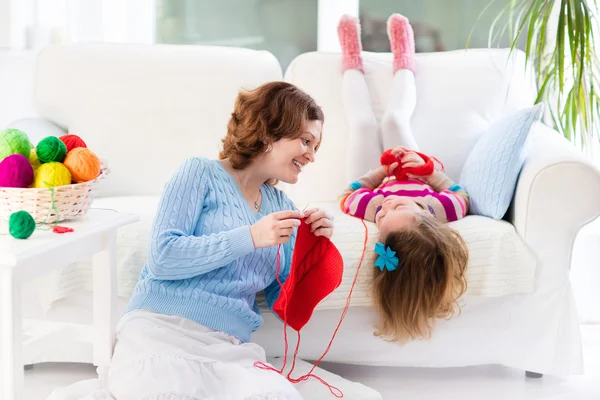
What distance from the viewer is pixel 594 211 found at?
195cm

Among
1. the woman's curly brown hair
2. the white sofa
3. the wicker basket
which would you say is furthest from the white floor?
the woman's curly brown hair

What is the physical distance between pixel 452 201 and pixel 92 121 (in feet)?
4.10

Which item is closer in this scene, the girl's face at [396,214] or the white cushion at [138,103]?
the girl's face at [396,214]

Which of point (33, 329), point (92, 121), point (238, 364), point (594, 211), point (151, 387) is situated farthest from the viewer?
point (92, 121)

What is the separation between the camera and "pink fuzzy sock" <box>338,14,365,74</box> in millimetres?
2570

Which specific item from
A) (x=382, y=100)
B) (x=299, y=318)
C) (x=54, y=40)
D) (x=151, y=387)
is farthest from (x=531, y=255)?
(x=54, y=40)

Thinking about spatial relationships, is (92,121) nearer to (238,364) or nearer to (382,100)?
(382,100)

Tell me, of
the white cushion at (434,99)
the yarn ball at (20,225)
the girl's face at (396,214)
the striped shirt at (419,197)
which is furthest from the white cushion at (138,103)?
the yarn ball at (20,225)

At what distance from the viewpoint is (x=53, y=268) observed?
1.40 meters

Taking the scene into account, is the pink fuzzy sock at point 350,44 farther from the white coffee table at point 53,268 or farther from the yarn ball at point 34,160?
the yarn ball at point 34,160

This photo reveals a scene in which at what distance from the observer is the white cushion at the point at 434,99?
2.51 m

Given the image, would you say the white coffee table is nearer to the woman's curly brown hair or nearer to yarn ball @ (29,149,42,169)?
yarn ball @ (29,149,42,169)

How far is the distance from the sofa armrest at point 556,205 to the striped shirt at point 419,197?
0.18 m

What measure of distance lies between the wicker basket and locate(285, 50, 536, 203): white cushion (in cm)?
114
